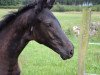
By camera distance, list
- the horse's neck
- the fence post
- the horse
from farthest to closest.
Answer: the fence post → the horse's neck → the horse

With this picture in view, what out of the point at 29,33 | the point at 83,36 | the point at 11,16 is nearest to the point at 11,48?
the point at 29,33

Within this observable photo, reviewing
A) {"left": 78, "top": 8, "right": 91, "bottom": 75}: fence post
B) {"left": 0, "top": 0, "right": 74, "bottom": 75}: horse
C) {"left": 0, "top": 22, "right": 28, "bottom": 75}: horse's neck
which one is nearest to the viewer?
{"left": 0, "top": 0, "right": 74, "bottom": 75}: horse

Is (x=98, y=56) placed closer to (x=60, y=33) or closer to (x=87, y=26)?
(x=87, y=26)

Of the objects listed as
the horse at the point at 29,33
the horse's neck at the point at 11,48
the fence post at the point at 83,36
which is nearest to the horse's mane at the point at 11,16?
the horse at the point at 29,33

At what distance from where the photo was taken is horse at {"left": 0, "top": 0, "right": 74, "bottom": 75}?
14.5 ft

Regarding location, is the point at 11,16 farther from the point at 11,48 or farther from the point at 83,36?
the point at 83,36

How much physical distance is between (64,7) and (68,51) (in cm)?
2815

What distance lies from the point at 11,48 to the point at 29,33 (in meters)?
0.30

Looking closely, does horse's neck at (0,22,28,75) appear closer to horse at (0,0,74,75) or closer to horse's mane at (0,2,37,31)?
horse at (0,0,74,75)

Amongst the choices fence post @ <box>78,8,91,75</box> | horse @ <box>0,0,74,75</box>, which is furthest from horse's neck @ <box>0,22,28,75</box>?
fence post @ <box>78,8,91,75</box>

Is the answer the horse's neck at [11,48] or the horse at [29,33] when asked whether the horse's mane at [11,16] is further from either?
the horse's neck at [11,48]

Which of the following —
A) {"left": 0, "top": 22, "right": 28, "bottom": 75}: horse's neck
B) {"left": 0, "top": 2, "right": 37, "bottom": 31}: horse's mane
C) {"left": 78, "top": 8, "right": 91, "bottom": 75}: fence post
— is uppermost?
{"left": 0, "top": 2, "right": 37, "bottom": 31}: horse's mane

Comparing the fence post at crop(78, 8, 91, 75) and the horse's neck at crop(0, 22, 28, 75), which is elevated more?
the horse's neck at crop(0, 22, 28, 75)

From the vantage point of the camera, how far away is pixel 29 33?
15.0 ft
